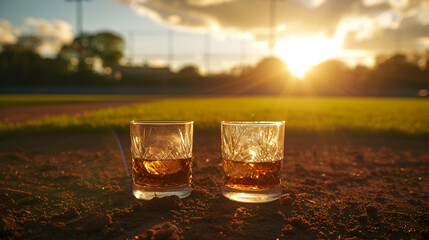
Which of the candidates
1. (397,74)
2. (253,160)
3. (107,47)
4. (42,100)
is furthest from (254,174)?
(107,47)

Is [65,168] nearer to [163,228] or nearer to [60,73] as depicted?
[163,228]

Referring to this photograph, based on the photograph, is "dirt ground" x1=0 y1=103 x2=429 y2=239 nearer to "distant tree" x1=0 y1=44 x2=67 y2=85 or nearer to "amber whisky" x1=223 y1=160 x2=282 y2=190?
"amber whisky" x1=223 y1=160 x2=282 y2=190

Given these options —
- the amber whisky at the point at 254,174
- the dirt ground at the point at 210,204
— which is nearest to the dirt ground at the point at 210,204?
the dirt ground at the point at 210,204

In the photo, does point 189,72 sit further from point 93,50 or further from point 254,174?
point 254,174

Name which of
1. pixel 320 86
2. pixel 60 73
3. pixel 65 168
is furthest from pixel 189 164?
pixel 60 73

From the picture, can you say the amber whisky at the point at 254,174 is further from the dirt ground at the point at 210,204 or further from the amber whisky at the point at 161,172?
the amber whisky at the point at 161,172

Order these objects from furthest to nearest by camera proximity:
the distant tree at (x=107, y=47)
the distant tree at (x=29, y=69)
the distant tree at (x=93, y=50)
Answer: the distant tree at (x=107, y=47) < the distant tree at (x=93, y=50) < the distant tree at (x=29, y=69)
